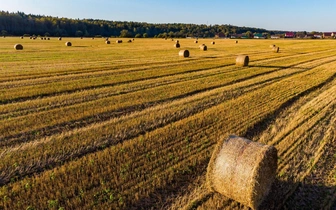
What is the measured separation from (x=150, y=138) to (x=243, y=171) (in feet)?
11.5

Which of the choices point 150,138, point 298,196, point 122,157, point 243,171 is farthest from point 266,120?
point 122,157

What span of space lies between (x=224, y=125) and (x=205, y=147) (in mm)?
1903

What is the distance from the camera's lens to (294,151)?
7699 mm

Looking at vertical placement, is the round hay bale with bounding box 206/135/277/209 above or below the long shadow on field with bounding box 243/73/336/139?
above

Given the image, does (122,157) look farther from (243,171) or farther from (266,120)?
(266,120)

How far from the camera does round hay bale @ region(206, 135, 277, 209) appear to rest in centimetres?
539

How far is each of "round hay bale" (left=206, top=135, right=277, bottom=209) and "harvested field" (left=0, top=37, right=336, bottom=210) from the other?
29 cm

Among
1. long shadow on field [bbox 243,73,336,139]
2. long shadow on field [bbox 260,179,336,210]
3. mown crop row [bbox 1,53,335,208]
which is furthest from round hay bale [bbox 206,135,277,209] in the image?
long shadow on field [bbox 243,73,336,139]

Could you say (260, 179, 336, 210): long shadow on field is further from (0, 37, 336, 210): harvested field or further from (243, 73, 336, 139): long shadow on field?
(243, 73, 336, 139): long shadow on field

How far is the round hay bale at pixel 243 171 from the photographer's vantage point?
5.39m

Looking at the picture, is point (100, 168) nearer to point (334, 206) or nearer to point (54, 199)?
point (54, 199)

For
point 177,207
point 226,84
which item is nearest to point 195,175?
point 177,207

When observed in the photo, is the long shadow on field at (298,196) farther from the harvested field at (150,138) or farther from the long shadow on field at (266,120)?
the long shadow on field at (266,120)

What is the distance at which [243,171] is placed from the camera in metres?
5.50
